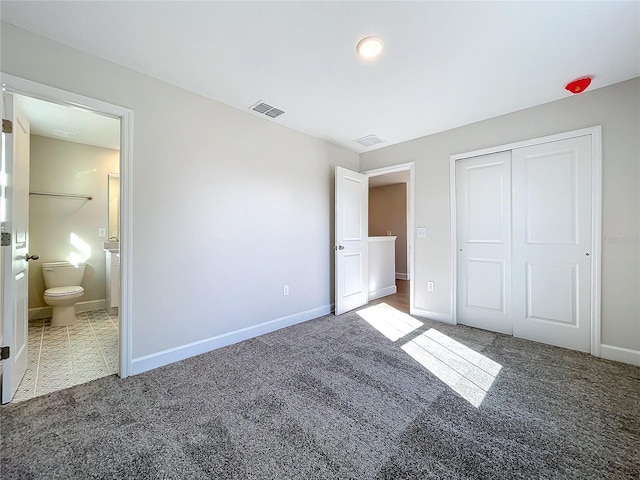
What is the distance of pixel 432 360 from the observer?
234 cm

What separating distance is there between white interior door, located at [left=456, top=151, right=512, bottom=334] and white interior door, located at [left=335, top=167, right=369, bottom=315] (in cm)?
132

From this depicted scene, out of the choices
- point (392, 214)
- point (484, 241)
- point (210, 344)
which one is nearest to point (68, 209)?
point (210, 344)

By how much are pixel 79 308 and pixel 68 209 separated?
142 centimetres

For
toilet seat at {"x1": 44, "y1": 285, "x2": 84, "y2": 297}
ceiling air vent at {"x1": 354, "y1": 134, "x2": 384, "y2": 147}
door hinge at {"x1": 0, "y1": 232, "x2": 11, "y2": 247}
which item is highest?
ceiling air vent at {"x1": 354, "y1": 134, "x2": 384, "y2": 147}

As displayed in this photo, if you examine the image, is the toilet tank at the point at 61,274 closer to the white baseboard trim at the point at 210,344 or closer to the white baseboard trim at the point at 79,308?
the white baseboard trim at the point at 79,308

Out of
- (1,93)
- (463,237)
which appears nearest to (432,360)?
(463,237)

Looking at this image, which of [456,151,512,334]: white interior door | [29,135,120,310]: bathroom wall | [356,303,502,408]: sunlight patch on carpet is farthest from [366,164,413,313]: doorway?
[29,135,120,310]: bathroom wall

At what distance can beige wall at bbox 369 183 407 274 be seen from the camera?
6945mm

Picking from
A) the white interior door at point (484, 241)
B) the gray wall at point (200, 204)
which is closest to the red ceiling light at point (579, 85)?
the white interior door at point (484, 241)

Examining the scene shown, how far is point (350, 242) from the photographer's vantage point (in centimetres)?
386

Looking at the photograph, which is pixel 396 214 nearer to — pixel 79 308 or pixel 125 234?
pixel 125 234

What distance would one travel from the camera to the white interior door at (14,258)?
1.72m

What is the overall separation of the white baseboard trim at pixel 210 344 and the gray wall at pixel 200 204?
1.8 inches

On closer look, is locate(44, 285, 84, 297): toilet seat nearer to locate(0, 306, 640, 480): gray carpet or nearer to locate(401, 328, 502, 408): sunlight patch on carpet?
locate(0, 306, 640, 480): gray carpet
